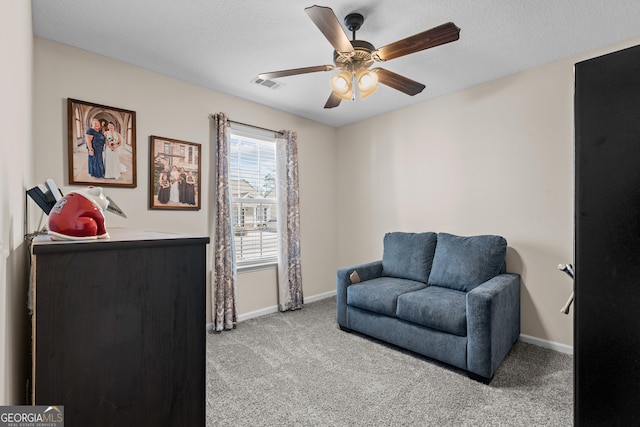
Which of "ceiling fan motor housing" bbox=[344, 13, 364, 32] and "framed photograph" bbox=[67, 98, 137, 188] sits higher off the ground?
"ceiling fan motor housing" bbox=[344, 13, 364, 32]

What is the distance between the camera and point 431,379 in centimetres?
227

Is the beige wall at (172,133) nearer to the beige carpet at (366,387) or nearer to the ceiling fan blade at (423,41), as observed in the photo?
the beige carpet at (366,387)

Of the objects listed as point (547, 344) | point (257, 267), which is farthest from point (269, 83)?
point (547, 344)

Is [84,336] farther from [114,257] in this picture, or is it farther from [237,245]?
[237,245]

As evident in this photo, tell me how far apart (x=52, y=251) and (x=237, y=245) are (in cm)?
295

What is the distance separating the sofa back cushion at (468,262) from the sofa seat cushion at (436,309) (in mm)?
141

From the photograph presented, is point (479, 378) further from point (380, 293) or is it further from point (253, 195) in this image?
point (253, 195)

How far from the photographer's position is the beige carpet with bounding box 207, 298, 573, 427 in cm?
184

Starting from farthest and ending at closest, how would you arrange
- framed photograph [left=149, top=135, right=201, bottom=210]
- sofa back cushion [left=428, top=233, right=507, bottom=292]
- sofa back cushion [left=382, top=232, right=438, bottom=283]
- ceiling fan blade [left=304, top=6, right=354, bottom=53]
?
→ 1. sofa back cushion [left=382, top=232, right=438, bottom=283]
2. framed photograph [left=149, top=135, right=201, bottom=210]
3. sofa back cushion [left=428, top=233, right=507, bottom=292]
4. ceiling fan blade [left=304, top=6, right=354, bottom=53]

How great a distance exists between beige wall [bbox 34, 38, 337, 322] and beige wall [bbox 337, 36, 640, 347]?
0.66 meters

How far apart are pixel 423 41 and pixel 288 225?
104 inches

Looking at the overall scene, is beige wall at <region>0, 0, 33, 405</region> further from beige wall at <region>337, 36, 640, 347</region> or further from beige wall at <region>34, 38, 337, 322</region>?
beige wall at <region>337, 36, 640, 347</region>

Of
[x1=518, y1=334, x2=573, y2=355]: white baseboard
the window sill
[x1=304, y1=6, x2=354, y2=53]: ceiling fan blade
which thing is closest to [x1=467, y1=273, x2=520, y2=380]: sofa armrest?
[x1=518, y1=334, x2=573, y2=355]: white baseboard

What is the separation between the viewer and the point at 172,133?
3078 millimetres
